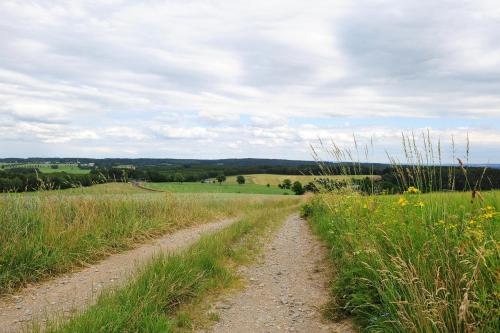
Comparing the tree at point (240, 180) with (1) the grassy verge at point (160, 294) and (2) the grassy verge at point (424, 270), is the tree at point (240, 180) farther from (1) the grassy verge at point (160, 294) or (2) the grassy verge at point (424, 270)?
(2) the grassy verge at point (424, 270)

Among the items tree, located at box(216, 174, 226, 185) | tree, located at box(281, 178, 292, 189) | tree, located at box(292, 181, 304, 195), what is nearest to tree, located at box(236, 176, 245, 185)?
tree, located at box(216, 174, 226, 185)

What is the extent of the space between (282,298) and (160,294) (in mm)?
2067

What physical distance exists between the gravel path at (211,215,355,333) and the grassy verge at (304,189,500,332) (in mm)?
373

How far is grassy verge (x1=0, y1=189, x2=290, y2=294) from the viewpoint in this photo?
24.3 ft

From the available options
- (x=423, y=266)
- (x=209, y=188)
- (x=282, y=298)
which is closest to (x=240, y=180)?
(x=209, y=188)

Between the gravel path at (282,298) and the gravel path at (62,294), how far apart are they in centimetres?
184

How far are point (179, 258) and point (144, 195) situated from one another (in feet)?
30.8

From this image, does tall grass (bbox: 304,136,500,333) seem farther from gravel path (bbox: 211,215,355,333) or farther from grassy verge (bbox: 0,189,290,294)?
grassy verge (bbox: 0,189,290,294)

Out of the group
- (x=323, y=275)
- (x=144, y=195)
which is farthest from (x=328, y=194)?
(x=144, y=195)

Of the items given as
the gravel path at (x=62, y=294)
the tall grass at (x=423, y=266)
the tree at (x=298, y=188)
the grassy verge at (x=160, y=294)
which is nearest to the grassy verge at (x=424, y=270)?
the tall grass at (x=423, y=266)

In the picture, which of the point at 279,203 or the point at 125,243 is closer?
the point at 125,243

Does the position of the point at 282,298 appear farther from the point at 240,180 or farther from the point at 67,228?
the point at 240,180

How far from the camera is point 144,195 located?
1584 centimetres

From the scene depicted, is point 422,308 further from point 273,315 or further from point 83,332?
point 83,332
